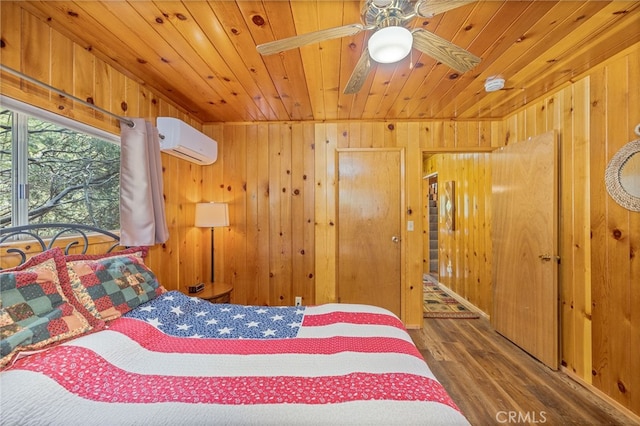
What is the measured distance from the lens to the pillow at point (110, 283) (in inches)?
52.4

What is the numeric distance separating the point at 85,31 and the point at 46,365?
1766 mm

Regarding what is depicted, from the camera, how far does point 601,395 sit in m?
1.83

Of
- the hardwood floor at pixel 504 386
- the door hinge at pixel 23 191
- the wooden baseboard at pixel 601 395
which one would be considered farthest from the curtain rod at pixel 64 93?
the wooden baseboard at pixel 601 395

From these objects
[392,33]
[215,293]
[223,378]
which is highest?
[392,33]

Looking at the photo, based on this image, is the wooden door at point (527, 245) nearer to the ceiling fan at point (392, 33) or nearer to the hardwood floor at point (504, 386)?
the hardwood floor at point (504, 386)

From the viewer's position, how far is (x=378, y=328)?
4.64 feet

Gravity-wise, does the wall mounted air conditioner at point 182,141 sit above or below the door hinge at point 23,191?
above

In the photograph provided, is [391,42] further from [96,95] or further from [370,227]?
[370,227]

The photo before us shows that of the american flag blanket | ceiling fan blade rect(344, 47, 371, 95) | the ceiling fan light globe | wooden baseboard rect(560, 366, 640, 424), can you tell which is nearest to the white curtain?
the american flag blanket

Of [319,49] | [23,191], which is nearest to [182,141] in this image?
[23,191]

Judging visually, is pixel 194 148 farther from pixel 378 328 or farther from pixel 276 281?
pixel 378 328

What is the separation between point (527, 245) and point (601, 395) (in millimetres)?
1168

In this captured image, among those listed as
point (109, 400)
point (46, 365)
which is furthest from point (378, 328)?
point (46, 365)

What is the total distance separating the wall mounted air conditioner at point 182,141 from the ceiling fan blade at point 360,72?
1515 millimetres
